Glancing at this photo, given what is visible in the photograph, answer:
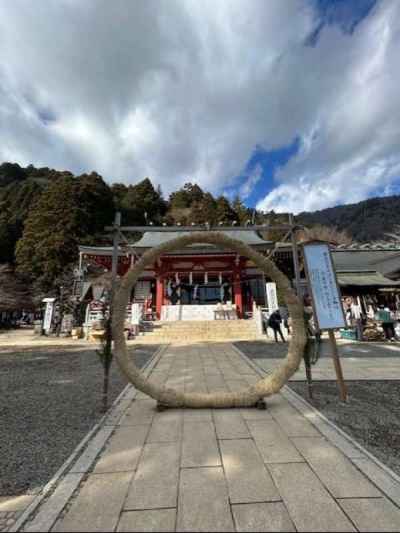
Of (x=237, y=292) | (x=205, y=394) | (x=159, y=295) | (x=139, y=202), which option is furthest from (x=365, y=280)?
(x=139, y=202)

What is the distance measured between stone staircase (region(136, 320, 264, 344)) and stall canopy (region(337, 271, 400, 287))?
27.9 feet

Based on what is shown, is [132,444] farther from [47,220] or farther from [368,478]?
[47,220]

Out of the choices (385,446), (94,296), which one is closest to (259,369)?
(385,446)

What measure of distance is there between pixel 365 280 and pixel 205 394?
1826 centimetres

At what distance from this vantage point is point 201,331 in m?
12.6

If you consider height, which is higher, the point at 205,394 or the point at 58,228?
the point at 58,228

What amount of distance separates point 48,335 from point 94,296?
29.8 ft

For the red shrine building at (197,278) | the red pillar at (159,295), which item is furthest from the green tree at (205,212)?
the red pillar at (159,295)

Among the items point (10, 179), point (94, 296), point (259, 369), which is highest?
point (10, 179)

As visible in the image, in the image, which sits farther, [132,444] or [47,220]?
[47,220]

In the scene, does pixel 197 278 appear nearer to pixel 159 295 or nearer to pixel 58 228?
pixel 159 295

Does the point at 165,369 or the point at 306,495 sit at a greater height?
the point at 165,369

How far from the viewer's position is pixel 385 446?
2.65 meters

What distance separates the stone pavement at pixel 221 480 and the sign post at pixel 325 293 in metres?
1.13
